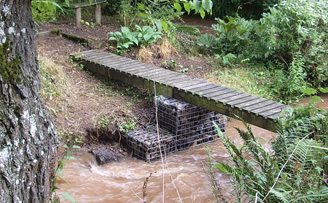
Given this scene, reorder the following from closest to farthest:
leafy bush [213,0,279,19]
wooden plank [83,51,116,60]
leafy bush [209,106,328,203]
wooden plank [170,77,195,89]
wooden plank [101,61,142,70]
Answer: leafy bush [209,106,328,203] → wooden plank [170,77,195,89] → wooden plank [101,61,142,70] → wooden plank [83,51,116,60] → leafy bush [213,0,279,19]

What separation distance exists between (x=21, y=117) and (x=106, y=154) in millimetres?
3916

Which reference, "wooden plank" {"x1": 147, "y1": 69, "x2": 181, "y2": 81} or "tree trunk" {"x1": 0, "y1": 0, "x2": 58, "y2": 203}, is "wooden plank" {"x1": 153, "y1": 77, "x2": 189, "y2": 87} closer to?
"wooden plank" {"x1": 147, "y1": 69, "x2": 181, "y2": 81}

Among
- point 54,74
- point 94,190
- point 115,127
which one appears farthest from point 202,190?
point 54,74

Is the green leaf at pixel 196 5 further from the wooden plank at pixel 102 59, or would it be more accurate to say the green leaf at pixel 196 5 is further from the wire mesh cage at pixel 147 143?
the wooden plank at pixel 102 59

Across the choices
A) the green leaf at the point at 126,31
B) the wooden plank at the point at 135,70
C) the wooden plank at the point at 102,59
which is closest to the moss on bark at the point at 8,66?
the wooden plank at the point at 135,70

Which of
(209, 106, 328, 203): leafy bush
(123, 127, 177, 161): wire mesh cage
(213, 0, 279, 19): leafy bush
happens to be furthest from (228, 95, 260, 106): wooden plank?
(213, 0, 279, 19): leafy bush

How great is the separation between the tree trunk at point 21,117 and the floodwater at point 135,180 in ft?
9.04

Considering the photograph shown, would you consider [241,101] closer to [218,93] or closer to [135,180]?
[218,93]

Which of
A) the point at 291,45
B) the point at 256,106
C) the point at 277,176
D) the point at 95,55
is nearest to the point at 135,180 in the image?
the point at 256,106

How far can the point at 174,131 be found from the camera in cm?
635

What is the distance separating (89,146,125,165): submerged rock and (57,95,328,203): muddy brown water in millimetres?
71

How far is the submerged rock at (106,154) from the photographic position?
19.1ft

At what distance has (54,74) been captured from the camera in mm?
6770

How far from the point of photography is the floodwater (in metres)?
5.08
